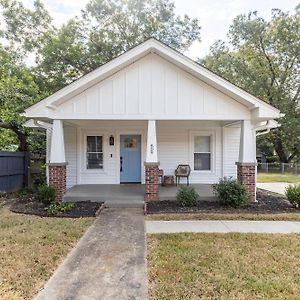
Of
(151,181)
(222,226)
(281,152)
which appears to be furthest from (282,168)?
(222,226)

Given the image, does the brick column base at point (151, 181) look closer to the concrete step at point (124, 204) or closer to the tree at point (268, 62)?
the concrete step at point (124, 204)

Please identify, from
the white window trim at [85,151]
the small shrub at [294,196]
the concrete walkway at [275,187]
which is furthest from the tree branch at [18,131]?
the concrete walkway at [275,187]

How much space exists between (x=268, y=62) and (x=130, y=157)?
19863mm

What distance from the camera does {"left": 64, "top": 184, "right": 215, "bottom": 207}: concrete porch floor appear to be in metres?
9.01

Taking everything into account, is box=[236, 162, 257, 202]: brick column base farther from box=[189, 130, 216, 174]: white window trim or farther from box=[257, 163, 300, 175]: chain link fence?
box=[257, 163, 300, 175]: chain link fence

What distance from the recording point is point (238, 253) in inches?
192

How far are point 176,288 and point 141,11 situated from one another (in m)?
22.2

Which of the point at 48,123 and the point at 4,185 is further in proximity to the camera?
the point at 4,185

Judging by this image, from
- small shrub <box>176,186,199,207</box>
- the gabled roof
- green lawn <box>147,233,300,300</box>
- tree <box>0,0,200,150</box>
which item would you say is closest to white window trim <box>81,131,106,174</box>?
the gabled roof

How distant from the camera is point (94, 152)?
1234 centimetres

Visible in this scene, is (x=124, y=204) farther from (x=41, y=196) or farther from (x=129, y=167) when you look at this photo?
(x=129, y=167)

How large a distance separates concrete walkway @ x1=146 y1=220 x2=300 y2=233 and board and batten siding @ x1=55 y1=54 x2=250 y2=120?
347cm

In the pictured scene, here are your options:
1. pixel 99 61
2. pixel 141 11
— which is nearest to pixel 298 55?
pixel 141 11

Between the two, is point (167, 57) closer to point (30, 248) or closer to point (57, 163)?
point (57, 163)
